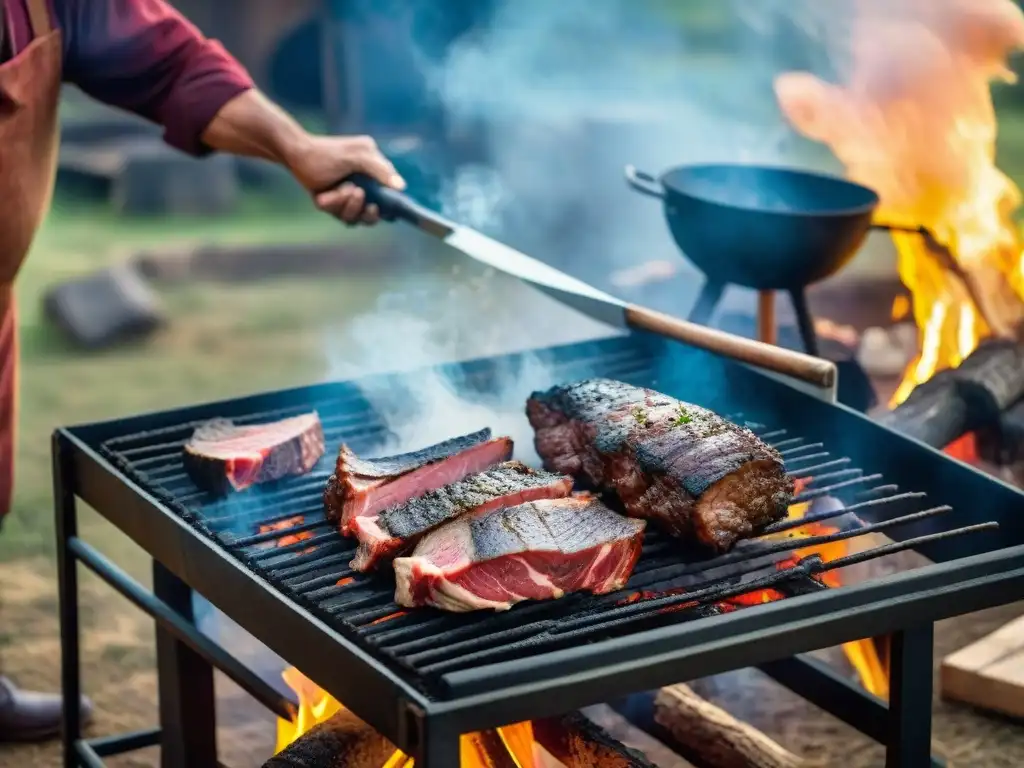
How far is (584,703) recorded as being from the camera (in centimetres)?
235

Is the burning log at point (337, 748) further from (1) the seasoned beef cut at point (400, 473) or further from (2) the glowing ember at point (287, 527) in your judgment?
(1) the seasoned beef cut at point (400, 473)

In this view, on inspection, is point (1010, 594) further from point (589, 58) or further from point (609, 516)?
point (589, 58)

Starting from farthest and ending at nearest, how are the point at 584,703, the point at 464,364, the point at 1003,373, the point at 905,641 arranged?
the point at 1003,373 → the point at 464,364 → the point at 905,641 → the point at 584,703

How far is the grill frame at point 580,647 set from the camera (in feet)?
7.53

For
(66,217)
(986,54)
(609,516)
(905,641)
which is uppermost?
(986,54)

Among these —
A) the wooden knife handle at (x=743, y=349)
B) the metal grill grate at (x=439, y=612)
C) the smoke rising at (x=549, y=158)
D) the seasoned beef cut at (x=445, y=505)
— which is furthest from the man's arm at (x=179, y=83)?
the smoke rising at (x=549, y=158)

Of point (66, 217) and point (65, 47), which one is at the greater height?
point (65, 47)

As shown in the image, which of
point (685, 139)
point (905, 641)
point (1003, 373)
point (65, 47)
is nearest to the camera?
point (905, 641)

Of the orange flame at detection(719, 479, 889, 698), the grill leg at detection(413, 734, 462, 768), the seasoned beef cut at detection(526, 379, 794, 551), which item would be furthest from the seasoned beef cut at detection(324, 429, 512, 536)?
the orange flame at detection(719, 479, 889, 698)

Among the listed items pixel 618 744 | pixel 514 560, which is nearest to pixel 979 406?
pixel 618 744

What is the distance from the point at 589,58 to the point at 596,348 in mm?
8195

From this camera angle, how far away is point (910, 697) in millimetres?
2811

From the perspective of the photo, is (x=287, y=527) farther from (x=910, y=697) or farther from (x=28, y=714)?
(x=28, y=714)

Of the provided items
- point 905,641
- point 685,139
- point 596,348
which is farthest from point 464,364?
point 685,139
